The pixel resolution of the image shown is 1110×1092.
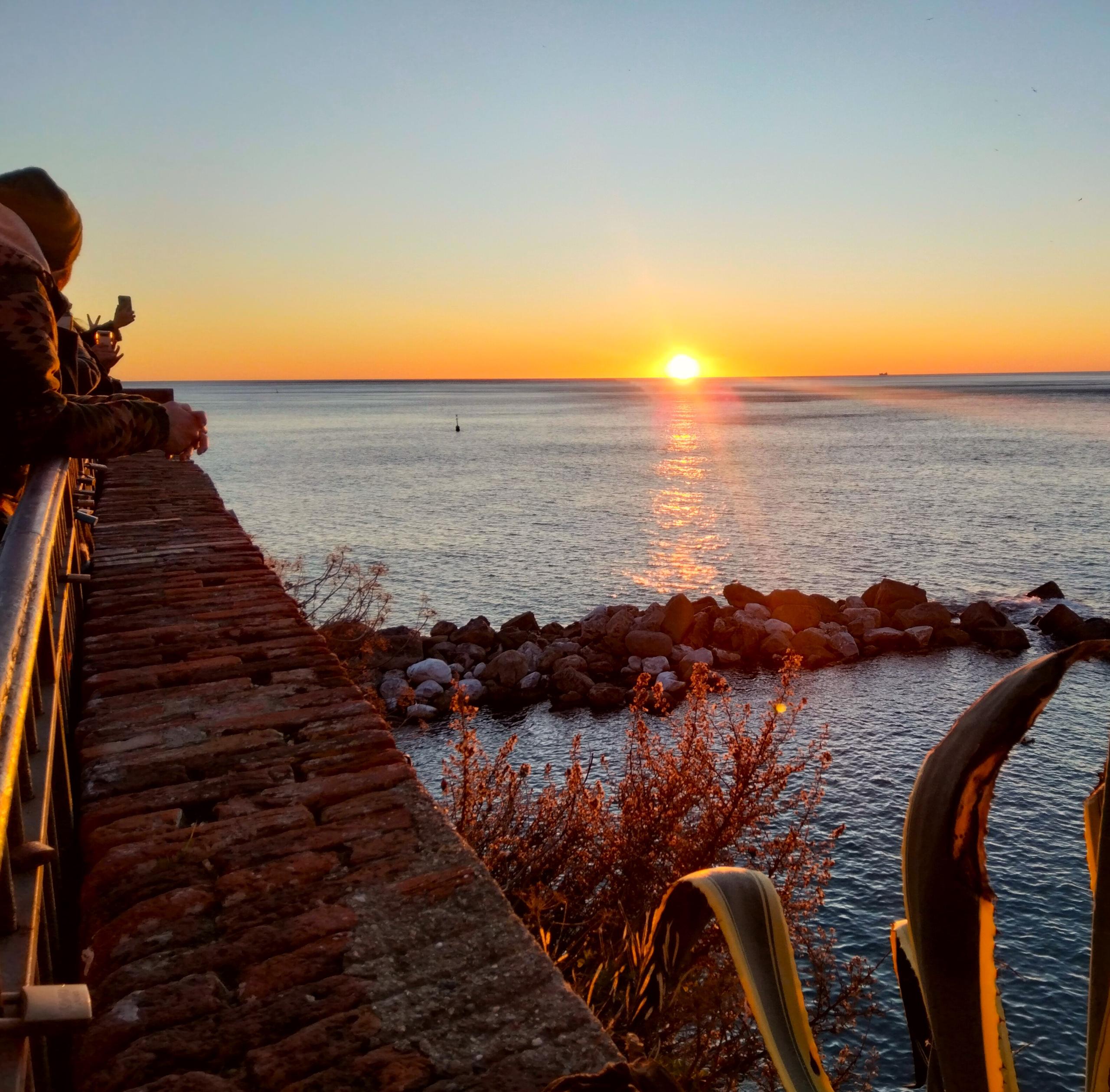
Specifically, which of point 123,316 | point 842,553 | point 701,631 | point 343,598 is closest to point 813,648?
point 701,631

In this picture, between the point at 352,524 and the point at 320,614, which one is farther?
the point at 352,524

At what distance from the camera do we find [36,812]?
1801 mm

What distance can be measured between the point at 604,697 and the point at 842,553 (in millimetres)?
14871

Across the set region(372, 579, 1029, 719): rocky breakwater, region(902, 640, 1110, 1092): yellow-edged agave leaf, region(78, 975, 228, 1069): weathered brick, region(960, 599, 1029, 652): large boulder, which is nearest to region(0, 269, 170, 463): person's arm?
region(78, 975, 228, 1069): weathered brick

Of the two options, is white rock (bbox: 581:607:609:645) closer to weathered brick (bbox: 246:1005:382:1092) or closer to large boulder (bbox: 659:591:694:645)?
large boulder (bbox: 659:591:694:645)

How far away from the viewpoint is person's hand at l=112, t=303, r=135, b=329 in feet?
20.8

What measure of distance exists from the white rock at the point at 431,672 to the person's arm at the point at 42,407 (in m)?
13.3

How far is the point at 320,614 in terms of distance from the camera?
18.1 meters

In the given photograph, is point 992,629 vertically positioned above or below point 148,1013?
below

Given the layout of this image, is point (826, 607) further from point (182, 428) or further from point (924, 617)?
point (182, 428)

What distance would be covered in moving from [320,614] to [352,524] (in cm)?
1388

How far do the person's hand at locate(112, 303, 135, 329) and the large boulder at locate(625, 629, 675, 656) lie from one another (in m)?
12.1

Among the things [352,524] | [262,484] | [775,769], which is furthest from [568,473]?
[775,769]

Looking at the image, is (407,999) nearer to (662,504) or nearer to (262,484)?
(662,504)
